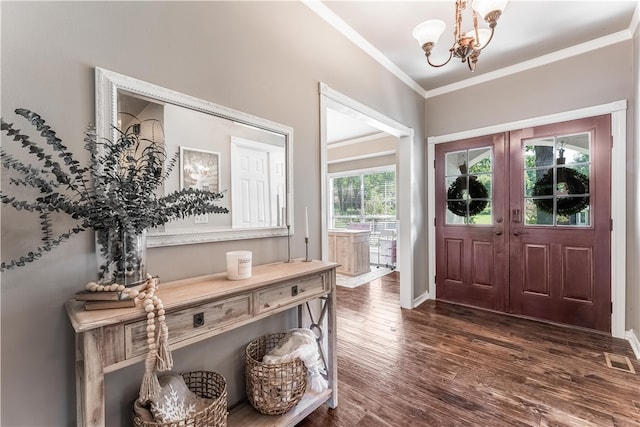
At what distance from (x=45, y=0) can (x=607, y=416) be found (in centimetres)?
341

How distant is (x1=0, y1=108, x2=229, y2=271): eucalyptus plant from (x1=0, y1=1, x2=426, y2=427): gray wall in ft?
0.28

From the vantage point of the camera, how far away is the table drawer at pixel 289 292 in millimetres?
1382

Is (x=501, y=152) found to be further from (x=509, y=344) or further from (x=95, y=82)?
(x=95, y=82)

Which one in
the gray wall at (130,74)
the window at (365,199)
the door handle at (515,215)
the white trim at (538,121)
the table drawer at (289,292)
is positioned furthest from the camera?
the window at (365,199)

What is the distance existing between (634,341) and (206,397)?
3.41 m

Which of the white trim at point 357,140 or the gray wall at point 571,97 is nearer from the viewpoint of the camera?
the gray wall at point 571,97

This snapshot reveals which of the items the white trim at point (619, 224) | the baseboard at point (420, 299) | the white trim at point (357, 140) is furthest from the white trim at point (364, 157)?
the white trim at point (619, 224)

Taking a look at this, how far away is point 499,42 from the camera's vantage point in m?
2.67

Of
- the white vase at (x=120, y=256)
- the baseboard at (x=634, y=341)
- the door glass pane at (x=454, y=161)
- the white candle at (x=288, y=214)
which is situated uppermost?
the door glass pane at (x=454, y=161)

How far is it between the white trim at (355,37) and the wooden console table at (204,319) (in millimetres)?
1918

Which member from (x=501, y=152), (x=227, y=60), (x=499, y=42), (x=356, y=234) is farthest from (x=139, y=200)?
(x=356, y=234)

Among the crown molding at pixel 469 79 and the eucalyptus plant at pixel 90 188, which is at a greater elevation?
the crown molding at pixel 469 79

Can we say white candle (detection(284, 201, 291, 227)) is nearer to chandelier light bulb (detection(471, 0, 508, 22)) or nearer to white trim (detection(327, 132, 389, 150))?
chandelier light bulb (detection(471, 0, 508, 22))

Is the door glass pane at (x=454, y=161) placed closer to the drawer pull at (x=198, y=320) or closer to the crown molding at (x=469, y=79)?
the crown molding at (x=469, y=79)
